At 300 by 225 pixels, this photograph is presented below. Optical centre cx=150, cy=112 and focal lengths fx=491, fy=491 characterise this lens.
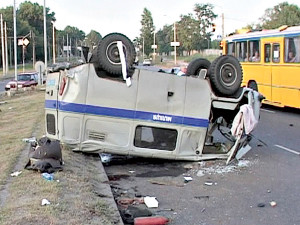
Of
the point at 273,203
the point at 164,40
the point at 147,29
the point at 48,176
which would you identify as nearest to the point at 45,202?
the point at 48,176

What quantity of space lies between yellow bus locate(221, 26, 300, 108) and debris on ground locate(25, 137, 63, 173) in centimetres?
1091

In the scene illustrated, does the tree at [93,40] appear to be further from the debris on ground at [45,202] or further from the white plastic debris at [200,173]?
the debris on ground at [45,202]

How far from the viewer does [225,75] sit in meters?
10.0

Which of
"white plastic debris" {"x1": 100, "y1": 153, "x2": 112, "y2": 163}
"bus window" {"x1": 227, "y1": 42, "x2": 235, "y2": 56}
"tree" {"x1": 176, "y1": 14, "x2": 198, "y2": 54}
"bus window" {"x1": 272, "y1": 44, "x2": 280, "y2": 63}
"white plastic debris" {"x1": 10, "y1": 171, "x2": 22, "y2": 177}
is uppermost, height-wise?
"tree" {"x1": 176, "y1": 14, "x2": 198, "y2": 54}

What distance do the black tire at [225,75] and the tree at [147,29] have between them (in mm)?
121740

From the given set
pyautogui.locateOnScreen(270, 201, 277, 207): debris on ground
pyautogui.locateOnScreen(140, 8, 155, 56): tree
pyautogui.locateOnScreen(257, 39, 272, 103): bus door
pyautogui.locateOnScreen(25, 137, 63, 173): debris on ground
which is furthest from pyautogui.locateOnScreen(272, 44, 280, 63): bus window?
pyautogui.locateOnScreen(140, 8, 155, 56): tree

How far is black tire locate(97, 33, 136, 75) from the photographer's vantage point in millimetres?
9195

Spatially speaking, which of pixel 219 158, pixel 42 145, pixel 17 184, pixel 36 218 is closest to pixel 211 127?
pixel 219 158

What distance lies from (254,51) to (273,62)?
6.25ft

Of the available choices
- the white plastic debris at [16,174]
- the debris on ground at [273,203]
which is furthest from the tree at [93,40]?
the debris on ground at [273,203]

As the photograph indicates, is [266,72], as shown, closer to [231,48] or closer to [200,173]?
[231,48]

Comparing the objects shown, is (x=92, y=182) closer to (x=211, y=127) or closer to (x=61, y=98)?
(x=61, y=98)

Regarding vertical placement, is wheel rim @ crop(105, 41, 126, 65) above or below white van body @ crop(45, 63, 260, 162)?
above

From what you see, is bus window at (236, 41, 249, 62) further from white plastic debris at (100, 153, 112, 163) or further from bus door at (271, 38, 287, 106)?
white plastic debris at (100, 153, 112, 163)
